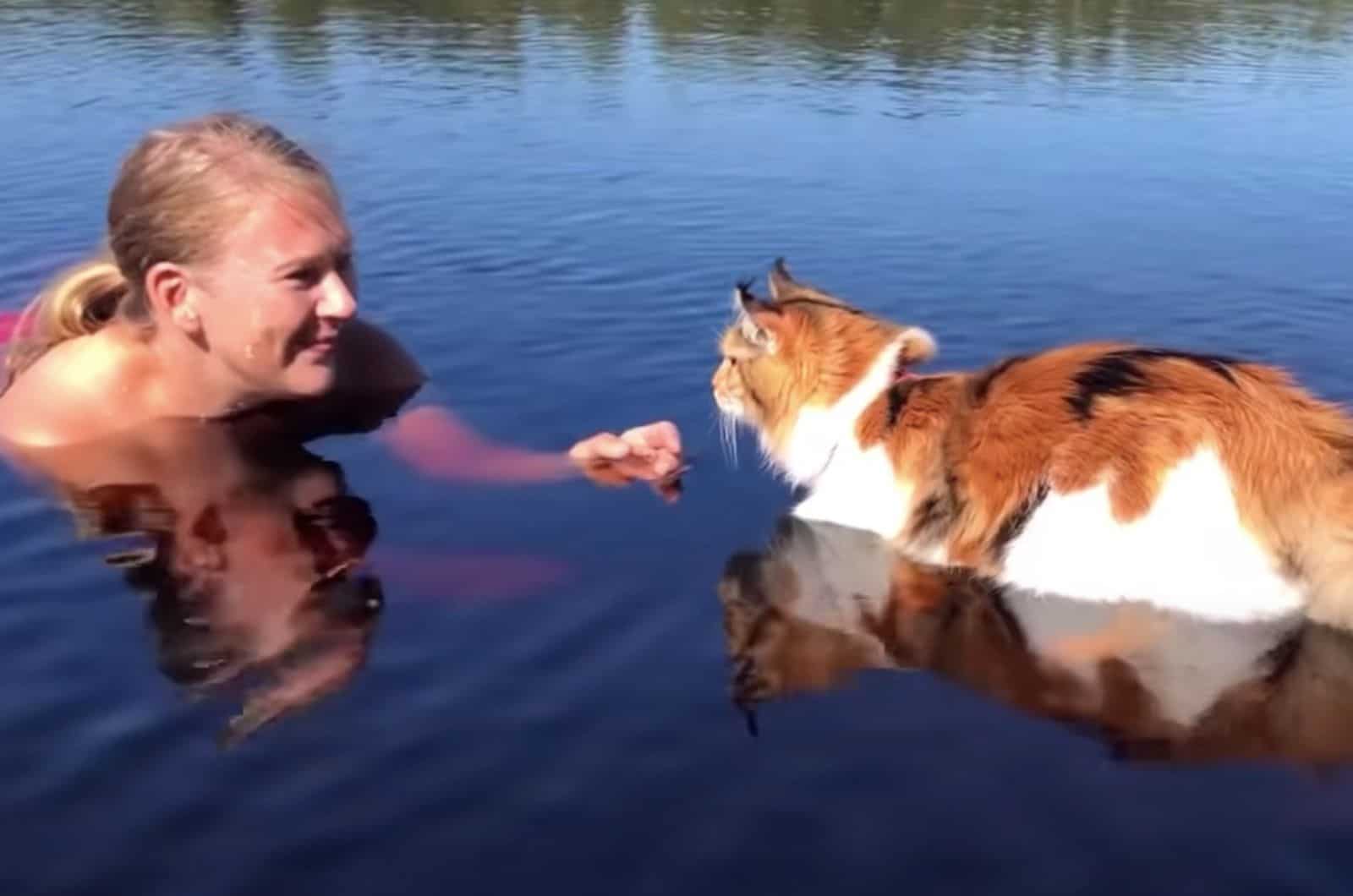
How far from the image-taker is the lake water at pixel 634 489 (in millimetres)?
3145

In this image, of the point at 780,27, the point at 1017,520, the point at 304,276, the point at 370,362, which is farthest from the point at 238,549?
the point at 780,27

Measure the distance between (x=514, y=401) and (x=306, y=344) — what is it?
1167 millimetres

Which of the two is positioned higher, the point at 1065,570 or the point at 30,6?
the point at 30,6

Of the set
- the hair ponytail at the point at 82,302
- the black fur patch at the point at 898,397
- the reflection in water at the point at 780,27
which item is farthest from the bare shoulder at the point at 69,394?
the reflection in water at the point at 780,27

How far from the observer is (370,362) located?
5.82m

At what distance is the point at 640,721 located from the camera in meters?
3.65

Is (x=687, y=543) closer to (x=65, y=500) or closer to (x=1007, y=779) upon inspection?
(x=1007, y=779)

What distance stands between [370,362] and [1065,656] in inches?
120

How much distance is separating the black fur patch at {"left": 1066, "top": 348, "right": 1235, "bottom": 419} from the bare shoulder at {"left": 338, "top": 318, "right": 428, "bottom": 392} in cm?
278

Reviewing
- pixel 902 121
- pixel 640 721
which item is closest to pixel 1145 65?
pixel 902 121

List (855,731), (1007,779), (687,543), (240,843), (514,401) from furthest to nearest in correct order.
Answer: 1. (514,401)
2. (687,543)
3. (855,731)
4. (1007,779)
5. (240,843)

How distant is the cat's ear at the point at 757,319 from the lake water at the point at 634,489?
1.83 feet

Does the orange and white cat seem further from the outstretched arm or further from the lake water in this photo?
the outstretched arm

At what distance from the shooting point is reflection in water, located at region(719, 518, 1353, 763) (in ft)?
11.8
